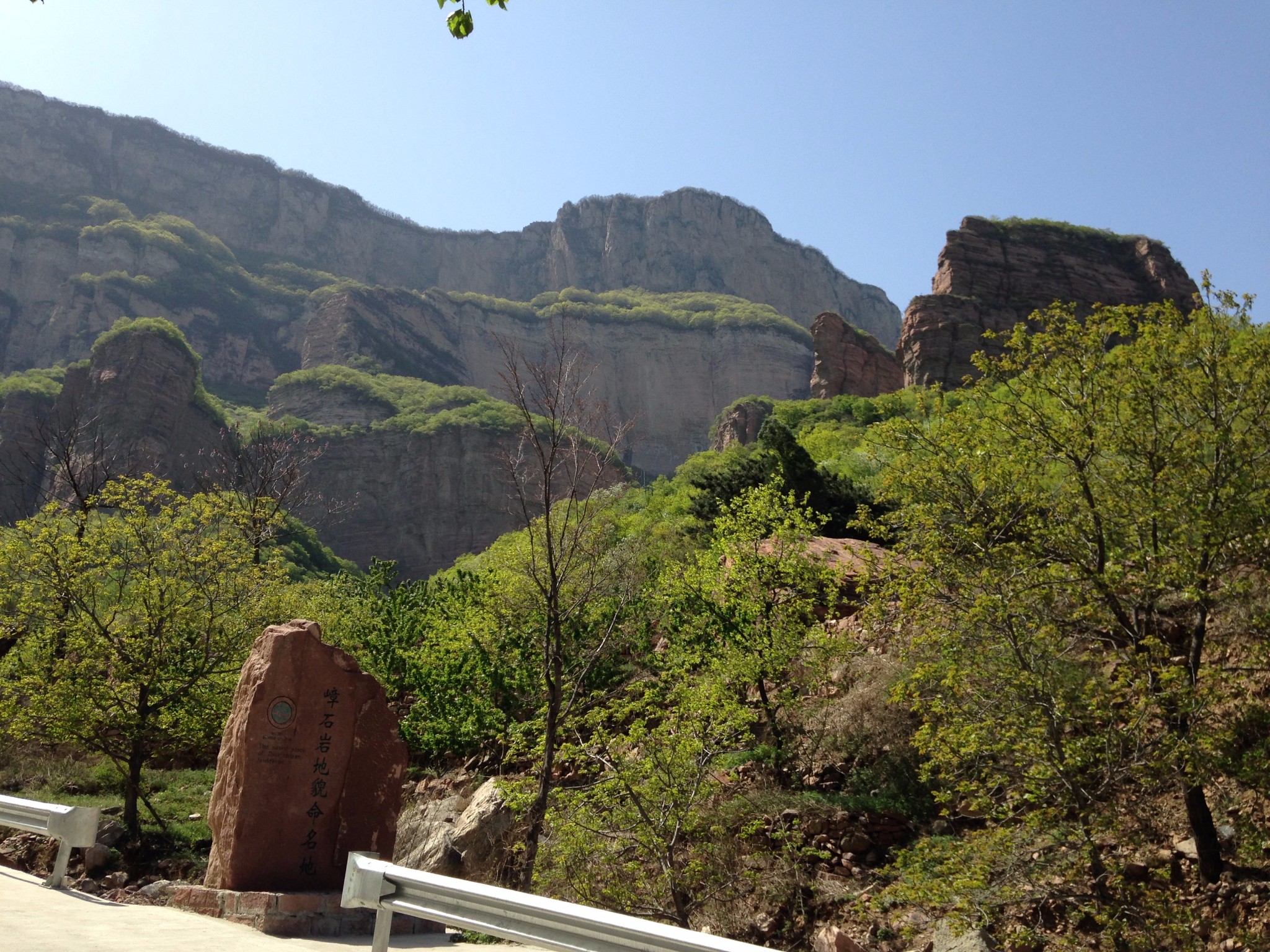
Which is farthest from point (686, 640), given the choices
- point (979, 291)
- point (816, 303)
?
point (816, 303)

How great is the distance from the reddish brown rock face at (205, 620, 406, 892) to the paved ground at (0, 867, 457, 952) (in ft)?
3.59

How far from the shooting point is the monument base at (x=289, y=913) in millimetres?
7863

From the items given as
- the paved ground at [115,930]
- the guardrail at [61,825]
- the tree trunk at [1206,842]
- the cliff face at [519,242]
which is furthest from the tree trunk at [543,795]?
the cliff face at [519,242]

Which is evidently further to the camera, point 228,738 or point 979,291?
point 979,291

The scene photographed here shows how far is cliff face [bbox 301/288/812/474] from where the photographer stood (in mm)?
110375

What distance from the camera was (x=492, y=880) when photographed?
12094mm

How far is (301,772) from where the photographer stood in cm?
931

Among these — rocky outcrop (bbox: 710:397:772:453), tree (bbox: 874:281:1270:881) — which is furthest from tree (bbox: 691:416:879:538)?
rocky outcrop (bbox: 710:397:772:453)

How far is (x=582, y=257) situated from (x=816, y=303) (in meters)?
37.5

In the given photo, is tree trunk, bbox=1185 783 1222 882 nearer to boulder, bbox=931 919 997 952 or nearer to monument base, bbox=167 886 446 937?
boulder, bbox=931 919 997 952

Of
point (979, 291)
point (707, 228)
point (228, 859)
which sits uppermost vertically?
point (707, 228)

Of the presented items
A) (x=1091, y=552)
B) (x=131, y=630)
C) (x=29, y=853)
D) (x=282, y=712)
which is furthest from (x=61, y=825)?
(x=1091, y=552)

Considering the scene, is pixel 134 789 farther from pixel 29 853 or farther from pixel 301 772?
pixel 301 772

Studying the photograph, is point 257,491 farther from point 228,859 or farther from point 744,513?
point 228,859
